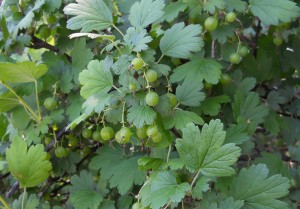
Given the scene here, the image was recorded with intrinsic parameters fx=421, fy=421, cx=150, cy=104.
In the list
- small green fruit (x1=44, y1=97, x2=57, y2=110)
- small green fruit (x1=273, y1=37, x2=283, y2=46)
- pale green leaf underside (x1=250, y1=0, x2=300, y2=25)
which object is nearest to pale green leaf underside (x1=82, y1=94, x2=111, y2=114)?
small green fruit (x1=44, y1=97, x2=57, y2=110)

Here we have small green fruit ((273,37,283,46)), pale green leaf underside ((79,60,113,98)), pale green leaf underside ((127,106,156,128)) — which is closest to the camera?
pale green leaf underside ((127,106,156,128))

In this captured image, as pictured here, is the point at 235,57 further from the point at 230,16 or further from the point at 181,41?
the point at 181,41

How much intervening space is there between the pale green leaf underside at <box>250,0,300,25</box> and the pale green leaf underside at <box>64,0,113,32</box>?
1.72ft

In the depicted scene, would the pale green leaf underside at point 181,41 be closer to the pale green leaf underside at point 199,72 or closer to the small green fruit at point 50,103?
the pale green leaf underside at point 199,72

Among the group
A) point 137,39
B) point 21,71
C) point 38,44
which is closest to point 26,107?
point 21,71

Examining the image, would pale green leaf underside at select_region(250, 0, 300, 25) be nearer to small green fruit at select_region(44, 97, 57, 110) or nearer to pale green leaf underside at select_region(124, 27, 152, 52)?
pale green leaf underside at select_region(124, 27, 152, 52)

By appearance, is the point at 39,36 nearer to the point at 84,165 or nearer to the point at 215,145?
the point at 84,165

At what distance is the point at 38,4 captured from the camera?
1.51m

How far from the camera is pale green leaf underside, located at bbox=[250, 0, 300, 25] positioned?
56.4 inches

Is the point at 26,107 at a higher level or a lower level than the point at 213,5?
lower

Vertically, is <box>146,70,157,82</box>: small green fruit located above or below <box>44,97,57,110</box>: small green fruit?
above

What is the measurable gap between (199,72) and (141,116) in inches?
13.6

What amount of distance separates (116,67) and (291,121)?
975 mm

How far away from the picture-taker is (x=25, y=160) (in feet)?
4.51
